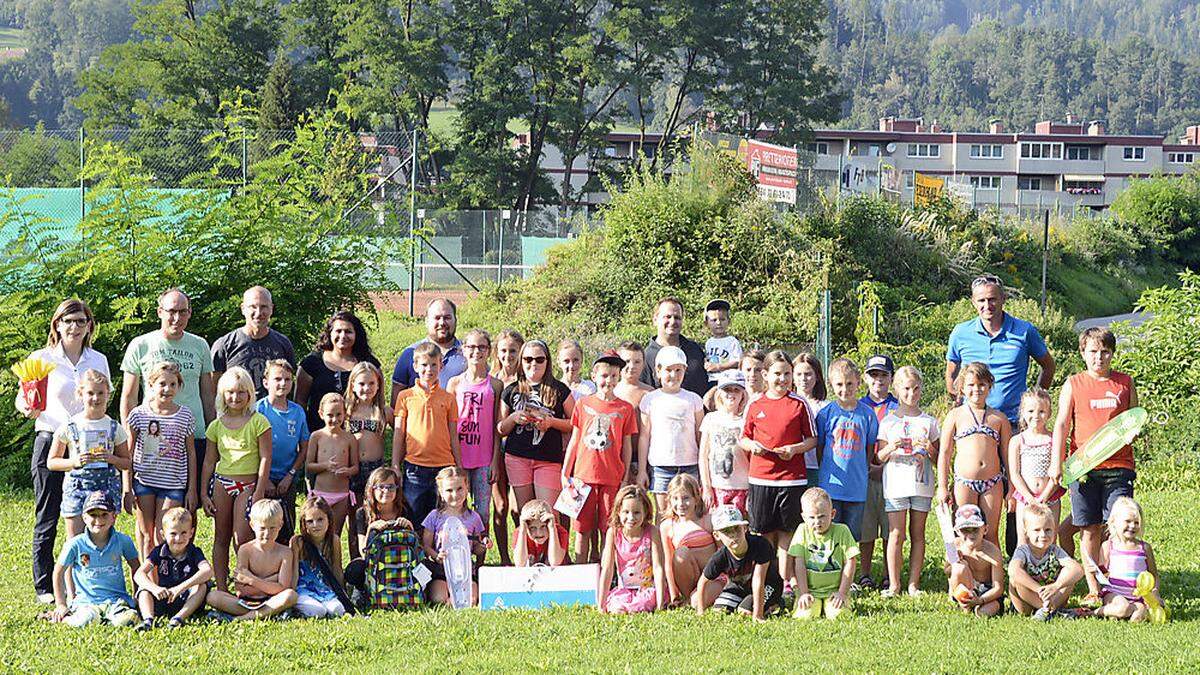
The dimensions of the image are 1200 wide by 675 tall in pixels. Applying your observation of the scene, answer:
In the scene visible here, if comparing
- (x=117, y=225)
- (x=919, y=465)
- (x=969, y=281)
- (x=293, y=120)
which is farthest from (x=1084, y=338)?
(x=293, y=120)

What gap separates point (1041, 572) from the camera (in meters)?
7.35

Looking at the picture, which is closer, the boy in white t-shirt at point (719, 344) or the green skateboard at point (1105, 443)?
the green skateboard at point (1105, 443)

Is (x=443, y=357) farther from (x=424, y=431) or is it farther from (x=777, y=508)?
(x=777, y=508)

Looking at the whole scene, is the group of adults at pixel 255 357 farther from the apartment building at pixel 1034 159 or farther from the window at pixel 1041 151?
the window at pixel 1041 151

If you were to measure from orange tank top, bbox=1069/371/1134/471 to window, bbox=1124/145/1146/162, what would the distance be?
8917 cm

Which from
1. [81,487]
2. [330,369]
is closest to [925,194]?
[330,369]

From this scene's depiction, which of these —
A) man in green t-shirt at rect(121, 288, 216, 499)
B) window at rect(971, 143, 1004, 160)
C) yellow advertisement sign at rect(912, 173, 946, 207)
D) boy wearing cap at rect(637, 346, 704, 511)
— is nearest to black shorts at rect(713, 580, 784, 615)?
boy wearing cap at rect(637, 346, 704, 511)

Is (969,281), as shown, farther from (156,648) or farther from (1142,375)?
(156,648)

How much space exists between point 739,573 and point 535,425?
1.63 m

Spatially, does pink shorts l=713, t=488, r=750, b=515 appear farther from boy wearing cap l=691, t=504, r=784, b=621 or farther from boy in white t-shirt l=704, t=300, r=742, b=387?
boy in white t-shirt l=704, t=300, r=742, b=387

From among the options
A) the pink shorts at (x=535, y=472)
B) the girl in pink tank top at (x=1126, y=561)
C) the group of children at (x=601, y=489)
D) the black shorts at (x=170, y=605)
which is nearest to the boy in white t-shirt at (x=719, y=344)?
the group of children at (x=601, y=489)

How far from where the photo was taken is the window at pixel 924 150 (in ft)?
305

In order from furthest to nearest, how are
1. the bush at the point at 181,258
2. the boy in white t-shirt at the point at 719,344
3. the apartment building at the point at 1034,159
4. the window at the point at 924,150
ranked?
1. the window at the point at 924,150
2. the apartment building at the point at 1034,159
3. the bush at the point at 181,258
4. the boy in white t-shirt at the point at 719,344

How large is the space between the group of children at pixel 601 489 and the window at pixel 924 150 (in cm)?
8821
